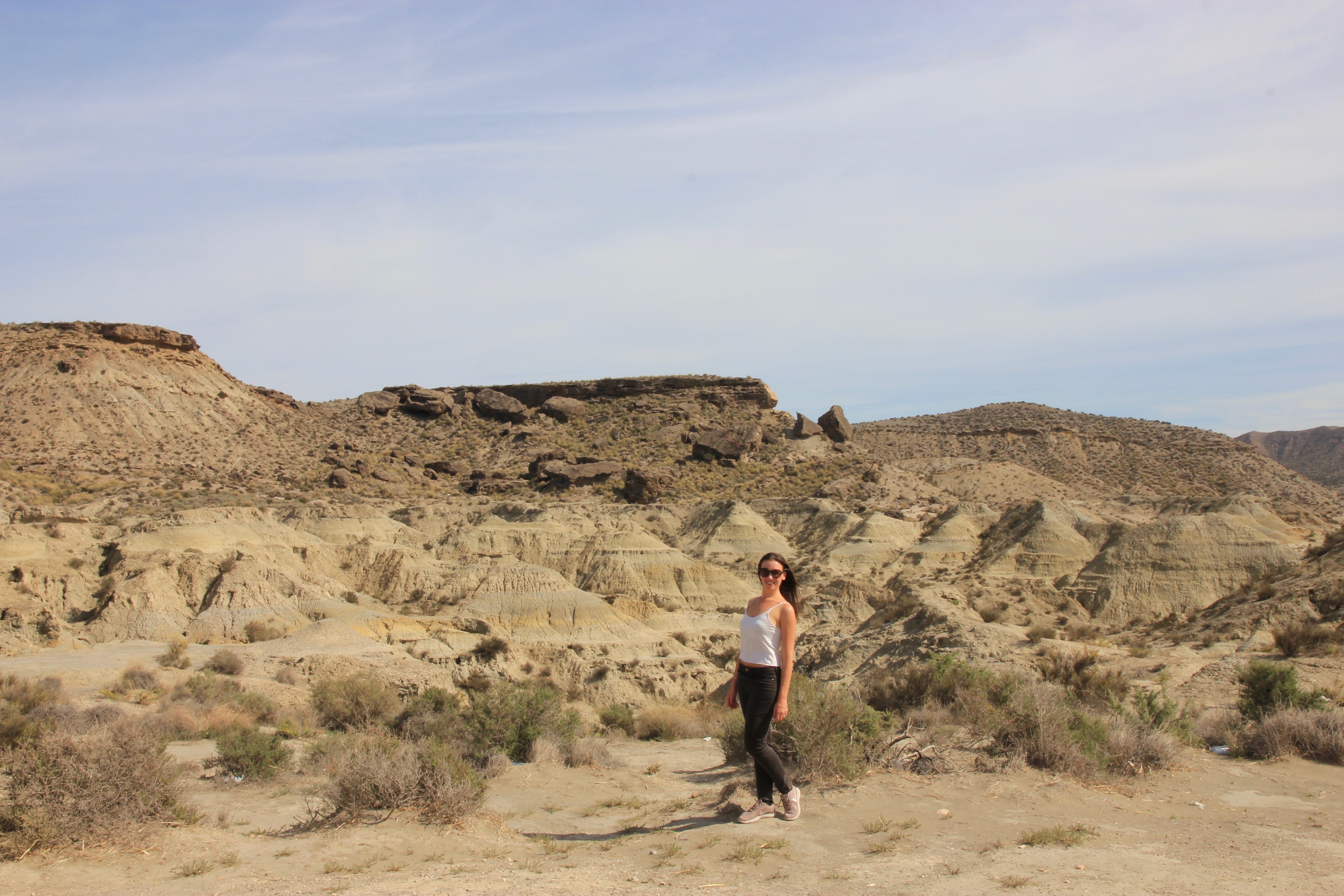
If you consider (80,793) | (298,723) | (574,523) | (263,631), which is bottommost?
(263,631)

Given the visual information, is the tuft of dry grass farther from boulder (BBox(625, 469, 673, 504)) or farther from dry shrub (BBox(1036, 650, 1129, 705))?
boulder (BBox(625, 469, 673, 504))

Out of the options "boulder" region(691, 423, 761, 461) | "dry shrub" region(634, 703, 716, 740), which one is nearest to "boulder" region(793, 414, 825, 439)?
"boulder" region(691, 423, 761, 461)

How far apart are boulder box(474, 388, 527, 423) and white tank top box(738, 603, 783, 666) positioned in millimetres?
72453

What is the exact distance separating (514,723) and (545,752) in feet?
2.18

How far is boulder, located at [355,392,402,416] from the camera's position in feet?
263

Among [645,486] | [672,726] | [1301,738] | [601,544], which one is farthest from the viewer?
[645,486]

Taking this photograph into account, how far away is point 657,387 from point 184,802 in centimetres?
7461

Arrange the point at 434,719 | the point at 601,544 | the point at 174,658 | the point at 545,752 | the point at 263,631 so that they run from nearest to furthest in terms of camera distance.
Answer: the point at 545,752
the point at 434,719
the point at 174,658
the point at 263,631
the point at 601,544

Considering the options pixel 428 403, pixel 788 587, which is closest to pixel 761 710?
pixel 788 587

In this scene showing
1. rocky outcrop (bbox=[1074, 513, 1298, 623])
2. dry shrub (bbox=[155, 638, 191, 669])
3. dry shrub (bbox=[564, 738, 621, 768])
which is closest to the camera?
dry shrub (bbox=[564, 738, 621, 768])

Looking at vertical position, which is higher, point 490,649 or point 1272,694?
point 1272,694

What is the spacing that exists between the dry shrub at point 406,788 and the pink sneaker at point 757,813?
2.64m

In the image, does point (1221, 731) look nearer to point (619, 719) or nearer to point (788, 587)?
point (788, 587)

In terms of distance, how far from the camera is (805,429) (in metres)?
74.2
